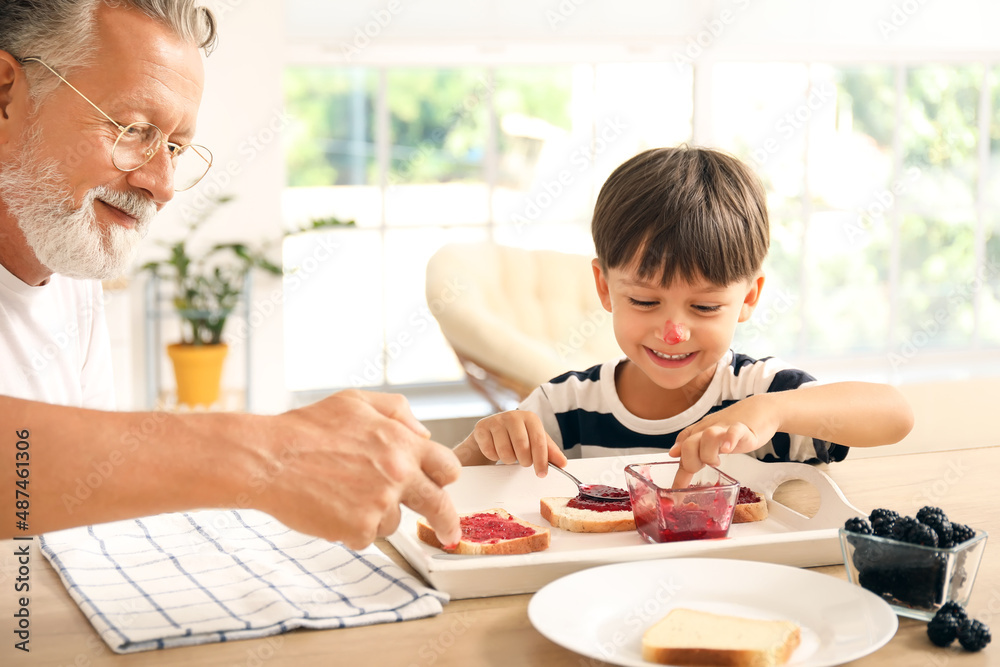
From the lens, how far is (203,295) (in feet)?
12.9

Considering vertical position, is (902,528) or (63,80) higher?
(63,80)

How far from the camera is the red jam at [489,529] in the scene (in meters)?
1.03

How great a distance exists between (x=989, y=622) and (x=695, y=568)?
255mm

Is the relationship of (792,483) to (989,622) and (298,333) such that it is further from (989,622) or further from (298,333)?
(298,333)

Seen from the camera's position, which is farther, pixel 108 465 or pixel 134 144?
pixel 134 144

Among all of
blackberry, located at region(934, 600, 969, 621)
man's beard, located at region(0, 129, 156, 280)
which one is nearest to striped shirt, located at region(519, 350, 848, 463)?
blackberry, located at region(934, 600, 969, 621)

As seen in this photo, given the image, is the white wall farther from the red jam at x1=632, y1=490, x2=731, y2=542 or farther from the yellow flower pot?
the red jam at x1=632, y1=490, x2=731, y2=542

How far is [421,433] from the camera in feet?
3.02

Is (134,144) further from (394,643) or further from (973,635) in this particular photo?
(973,635)

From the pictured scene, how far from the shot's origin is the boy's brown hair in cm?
143

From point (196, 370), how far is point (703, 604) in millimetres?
3336

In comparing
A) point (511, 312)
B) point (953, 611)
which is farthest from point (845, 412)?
point (511, 312)

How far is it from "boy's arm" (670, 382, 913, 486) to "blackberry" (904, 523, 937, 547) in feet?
0.86

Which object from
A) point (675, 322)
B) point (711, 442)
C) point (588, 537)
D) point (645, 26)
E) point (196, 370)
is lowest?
point (196, 370)
